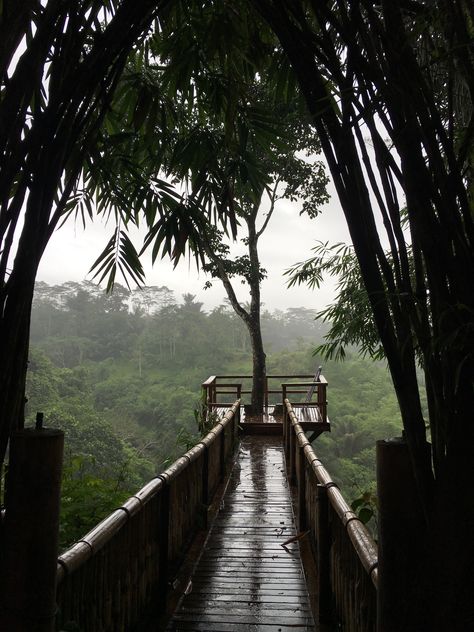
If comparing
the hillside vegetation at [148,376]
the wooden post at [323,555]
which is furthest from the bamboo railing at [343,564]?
the hillside vegetation at [148,376]

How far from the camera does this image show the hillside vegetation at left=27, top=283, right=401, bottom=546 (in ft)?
70.6

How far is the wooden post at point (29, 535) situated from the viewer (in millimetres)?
1021

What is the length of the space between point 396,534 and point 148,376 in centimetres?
3898

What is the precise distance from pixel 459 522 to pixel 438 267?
472 mm

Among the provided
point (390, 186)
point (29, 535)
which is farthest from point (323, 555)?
point (390, 186)

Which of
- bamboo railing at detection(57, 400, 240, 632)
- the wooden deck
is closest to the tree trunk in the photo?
the wooden deck

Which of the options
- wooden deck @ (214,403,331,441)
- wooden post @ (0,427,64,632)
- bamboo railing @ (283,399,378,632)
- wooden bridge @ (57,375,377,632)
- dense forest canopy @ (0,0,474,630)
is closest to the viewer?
dense forest canopy @ (0,0,474,630)

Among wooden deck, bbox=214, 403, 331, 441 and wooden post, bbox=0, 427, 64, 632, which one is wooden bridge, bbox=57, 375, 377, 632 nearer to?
wooden post, bbox=0, 427, 64, 632

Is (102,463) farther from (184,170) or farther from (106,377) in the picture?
(106,377)

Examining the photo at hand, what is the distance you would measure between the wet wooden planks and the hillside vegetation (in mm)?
13424

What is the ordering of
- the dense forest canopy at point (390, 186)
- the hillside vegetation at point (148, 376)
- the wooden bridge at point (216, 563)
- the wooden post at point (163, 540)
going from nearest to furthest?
the dense forest canopy at point (390, 186), the wooden bridge at point (216, 563), the wooden post at point (163, 540), the hillside vegetation at point (148, 376)

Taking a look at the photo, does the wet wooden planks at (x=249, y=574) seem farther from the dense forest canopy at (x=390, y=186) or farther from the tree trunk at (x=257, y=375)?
the tree trunk at (x=257, y=375)

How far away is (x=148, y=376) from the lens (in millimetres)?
38969

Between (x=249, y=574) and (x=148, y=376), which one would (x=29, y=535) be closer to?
(x=249, y=574)
